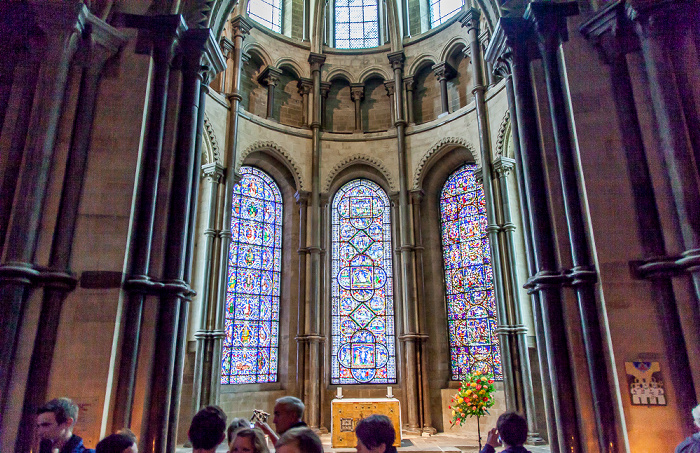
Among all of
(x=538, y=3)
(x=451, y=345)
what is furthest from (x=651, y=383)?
(x=451, y=345)

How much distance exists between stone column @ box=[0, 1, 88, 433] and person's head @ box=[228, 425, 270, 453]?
3.37m

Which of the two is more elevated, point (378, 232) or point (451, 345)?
point (378, 232)

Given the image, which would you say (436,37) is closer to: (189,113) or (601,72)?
(601,72)

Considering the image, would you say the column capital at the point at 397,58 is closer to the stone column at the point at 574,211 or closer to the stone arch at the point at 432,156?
the stone arch at the point at 432,156

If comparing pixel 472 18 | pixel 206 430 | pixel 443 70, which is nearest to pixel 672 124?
pixel 206 430

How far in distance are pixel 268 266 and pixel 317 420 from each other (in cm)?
389

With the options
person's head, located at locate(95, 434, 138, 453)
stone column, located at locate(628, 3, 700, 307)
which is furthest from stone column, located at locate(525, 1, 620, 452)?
person's head, located at locate(95, 434, 138, 453)

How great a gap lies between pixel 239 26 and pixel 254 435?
11.8 m

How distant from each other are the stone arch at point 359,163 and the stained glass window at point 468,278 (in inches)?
59.8

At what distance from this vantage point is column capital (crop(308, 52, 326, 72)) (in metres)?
13.5

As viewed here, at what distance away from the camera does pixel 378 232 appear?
12898 mm

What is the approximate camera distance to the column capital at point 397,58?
13438mm

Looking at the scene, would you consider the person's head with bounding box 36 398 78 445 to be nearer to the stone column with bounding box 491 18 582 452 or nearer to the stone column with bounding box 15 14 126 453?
the stone column with bounding box 15 14 126 453

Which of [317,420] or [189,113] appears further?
[317,420]
